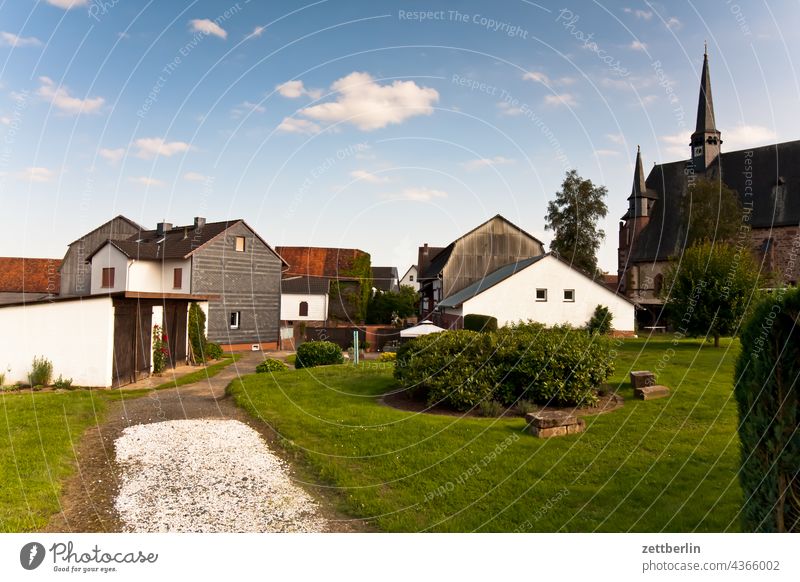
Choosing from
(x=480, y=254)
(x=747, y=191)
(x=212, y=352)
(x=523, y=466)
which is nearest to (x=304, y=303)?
(x=480, y=254)

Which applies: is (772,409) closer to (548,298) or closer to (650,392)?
(650,392)

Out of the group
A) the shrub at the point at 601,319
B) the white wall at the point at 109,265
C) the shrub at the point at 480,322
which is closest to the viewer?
the shrub at the point at 480,322

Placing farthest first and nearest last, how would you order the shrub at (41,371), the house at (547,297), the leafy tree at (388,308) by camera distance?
the leafy tree at (388,308) → the house at (547,297) → the shrub at (41,371)

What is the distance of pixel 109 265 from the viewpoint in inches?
1312

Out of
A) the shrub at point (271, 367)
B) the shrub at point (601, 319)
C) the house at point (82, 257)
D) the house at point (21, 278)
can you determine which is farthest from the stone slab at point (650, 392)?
the house at point (21, 278)

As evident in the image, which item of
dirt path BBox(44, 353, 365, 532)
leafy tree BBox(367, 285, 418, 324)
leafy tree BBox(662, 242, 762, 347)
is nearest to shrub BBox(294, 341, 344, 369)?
dirt path BBox(44, 353, 365, 532)

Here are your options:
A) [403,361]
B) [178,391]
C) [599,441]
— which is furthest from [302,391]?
[599,441]

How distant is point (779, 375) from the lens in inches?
159

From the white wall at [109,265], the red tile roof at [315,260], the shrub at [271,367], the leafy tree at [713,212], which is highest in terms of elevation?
the leafy tree at [713,212]

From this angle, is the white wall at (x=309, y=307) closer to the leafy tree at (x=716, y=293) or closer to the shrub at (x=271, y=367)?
the shrub at (x=271, y=367)

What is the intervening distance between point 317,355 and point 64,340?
992 cm

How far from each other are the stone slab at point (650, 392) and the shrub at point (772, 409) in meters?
8.36

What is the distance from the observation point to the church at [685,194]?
45219mm

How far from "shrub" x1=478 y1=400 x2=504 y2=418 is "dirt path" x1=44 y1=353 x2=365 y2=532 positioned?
16.3ft
